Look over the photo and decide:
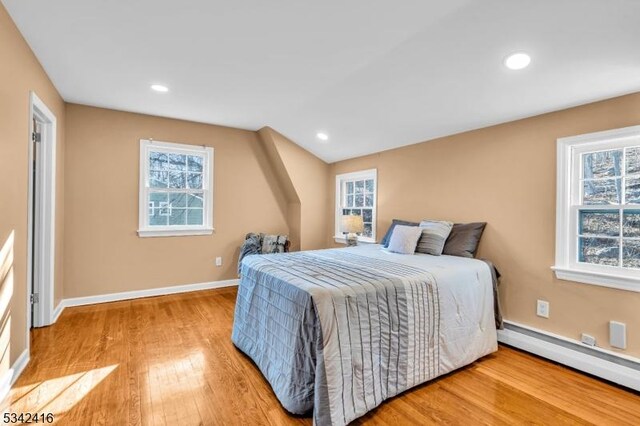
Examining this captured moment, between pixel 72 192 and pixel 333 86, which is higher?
pixel 333 86

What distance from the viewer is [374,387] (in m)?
1.81

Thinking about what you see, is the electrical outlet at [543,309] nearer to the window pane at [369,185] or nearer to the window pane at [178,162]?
the window pane at [369,185]

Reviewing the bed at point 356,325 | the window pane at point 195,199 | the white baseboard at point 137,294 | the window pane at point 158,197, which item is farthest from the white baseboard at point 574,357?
the window pane at point 158,197

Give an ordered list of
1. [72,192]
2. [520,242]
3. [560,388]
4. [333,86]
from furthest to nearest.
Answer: [72,192] → [333,86] → [520,242] → [560,388]

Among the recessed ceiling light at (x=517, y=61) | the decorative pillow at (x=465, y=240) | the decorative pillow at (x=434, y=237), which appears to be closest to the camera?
the recessed ceiling light at (x=517, y=61)

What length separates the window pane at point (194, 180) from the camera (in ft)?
14.2

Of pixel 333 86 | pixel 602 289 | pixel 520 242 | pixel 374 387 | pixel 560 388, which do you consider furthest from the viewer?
pixel 333 86

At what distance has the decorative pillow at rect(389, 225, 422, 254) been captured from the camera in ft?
10.1

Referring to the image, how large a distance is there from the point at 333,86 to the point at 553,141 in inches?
77.3

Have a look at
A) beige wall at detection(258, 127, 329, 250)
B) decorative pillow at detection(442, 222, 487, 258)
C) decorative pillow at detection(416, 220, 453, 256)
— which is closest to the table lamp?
beige wall at detection(258, 127, 329, 250)

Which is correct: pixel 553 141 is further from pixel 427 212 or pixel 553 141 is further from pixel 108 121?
pixel 108 121

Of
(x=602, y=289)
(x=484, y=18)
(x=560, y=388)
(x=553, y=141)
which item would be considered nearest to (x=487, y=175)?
(x=553, y=141)

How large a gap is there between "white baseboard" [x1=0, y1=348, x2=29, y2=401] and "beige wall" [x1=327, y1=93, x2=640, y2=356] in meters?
3.74

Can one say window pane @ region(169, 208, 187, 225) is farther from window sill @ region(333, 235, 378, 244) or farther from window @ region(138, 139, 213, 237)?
window sill @ region(333, 235, 378, 244)
